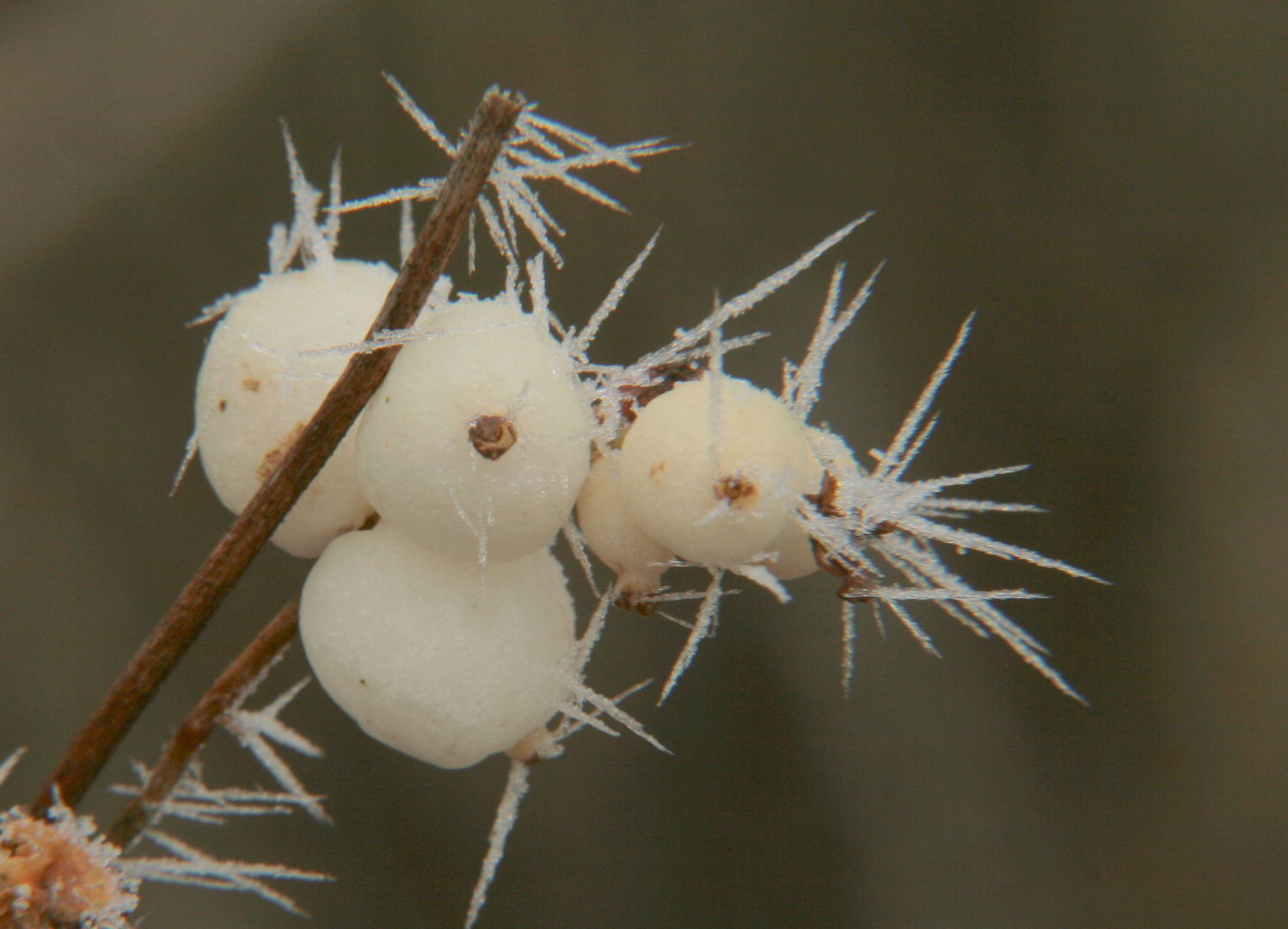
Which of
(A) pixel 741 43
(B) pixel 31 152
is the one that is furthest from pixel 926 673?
(B) pixel 31 152

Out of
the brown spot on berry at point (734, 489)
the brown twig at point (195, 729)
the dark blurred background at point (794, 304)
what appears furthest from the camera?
the dark blurred background at point (794, 304)

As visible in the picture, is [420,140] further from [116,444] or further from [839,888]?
[839,888]

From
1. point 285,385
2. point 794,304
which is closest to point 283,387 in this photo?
Answer: point 285,385

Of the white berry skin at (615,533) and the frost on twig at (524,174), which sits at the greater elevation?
the frost on twig at (524,174)

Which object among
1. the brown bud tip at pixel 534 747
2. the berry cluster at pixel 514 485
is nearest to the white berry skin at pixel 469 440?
the berry cluster at pixel 514 485

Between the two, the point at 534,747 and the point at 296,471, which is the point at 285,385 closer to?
the point at 296,471

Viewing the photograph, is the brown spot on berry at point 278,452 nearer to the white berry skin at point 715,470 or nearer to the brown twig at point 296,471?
the brown twig at point 296,471
